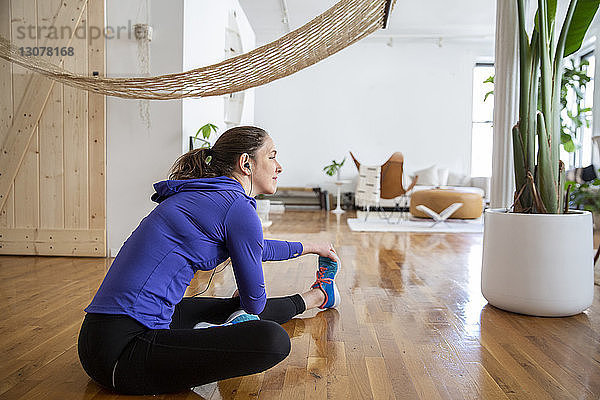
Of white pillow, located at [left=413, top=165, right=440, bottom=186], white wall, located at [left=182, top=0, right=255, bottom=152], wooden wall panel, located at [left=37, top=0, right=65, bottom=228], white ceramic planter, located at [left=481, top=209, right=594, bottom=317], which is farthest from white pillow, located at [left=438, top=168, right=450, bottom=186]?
white ceramic planter, located at [left=481, top=209, right=594, bottom=317]

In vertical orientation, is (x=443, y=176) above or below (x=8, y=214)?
above

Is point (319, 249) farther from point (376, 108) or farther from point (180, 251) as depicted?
point (376, 108)

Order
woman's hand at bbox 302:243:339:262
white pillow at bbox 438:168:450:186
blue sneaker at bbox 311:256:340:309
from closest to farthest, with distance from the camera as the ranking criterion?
woman's hand at bbox 302:243:339:262, blue sneaker at bbox 311:256:340:309, white pillow at bbox 438:168:450:186

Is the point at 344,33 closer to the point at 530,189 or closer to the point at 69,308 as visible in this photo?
the point at 530,189

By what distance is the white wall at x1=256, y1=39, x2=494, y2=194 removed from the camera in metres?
9.48

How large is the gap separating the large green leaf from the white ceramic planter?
794 mm

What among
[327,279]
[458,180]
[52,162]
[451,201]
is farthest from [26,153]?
[458,180]

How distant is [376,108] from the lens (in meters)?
9.55

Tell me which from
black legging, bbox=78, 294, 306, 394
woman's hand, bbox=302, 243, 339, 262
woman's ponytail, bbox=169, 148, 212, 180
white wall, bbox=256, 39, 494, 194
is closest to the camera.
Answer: black legging, bbox=78, 294, 306, 394

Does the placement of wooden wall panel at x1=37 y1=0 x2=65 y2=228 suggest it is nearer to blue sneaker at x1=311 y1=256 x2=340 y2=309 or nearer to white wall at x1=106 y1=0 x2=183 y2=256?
white wall at x1=106 y1=0 x2=183 y2=256

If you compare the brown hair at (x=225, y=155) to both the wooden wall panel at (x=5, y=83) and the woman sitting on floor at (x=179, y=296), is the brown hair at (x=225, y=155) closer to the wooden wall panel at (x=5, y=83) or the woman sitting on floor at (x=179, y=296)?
the woman sitting on floor at (x=179, y=296)

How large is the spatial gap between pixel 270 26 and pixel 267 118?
1.53 metres

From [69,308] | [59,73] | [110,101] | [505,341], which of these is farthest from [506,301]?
[110,101]

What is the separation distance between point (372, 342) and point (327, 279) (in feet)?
1.52
